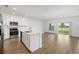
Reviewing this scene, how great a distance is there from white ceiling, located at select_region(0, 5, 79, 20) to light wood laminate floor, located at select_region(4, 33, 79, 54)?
443mm

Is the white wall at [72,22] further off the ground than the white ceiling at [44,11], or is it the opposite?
the white ceiling at [44,11]

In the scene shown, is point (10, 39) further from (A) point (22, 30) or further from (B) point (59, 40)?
(B) point (59, 40)

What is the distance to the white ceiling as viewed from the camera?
1644 mm

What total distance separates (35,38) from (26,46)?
0.26 meters

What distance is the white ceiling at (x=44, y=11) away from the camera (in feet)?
5.39

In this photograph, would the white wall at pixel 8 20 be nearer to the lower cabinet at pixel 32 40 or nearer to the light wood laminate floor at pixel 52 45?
the light wood laminate floor at pixel 52 45

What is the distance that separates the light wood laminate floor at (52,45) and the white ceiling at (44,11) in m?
0.44

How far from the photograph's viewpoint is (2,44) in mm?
1670

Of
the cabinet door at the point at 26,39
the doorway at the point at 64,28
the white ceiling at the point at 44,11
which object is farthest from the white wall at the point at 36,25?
the doorway at the point at 64,28

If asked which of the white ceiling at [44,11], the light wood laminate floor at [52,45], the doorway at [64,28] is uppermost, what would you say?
the white ceiling at [44,11]

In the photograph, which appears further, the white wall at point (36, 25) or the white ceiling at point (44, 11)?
the white wall at point (36, 25)

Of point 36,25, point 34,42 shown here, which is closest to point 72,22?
point 36,25
